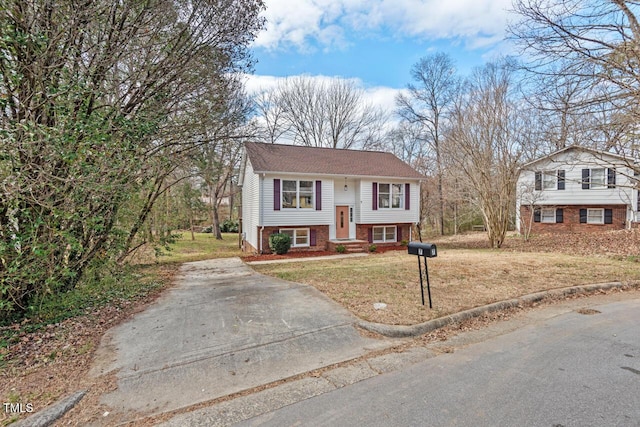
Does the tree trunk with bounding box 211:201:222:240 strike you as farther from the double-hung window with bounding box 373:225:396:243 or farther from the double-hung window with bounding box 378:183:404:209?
the double-hung window with bounding box 378:183:404:209

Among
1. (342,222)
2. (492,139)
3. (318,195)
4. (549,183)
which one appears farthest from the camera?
(549,183)

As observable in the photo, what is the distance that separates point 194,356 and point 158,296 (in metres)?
3.50

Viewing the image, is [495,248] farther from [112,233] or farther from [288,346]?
[112,233]

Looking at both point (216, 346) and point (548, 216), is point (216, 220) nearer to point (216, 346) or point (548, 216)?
point (216, 346)

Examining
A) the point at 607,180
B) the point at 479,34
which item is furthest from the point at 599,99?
the point at 607,180

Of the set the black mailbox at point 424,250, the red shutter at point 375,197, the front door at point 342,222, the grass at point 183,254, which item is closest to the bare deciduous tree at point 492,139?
the red shutter at point 375,197

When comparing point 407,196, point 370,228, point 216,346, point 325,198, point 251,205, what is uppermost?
point 407,196

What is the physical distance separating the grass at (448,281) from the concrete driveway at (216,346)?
0.76 m

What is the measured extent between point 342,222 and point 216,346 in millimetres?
12439

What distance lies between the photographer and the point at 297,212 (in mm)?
14562

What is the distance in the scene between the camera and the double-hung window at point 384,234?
17.1 meters

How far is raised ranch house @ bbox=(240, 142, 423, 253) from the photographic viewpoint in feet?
46.5

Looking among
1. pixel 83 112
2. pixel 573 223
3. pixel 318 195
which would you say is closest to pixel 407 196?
pixel 318 195

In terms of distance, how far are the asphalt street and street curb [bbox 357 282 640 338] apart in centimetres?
67
